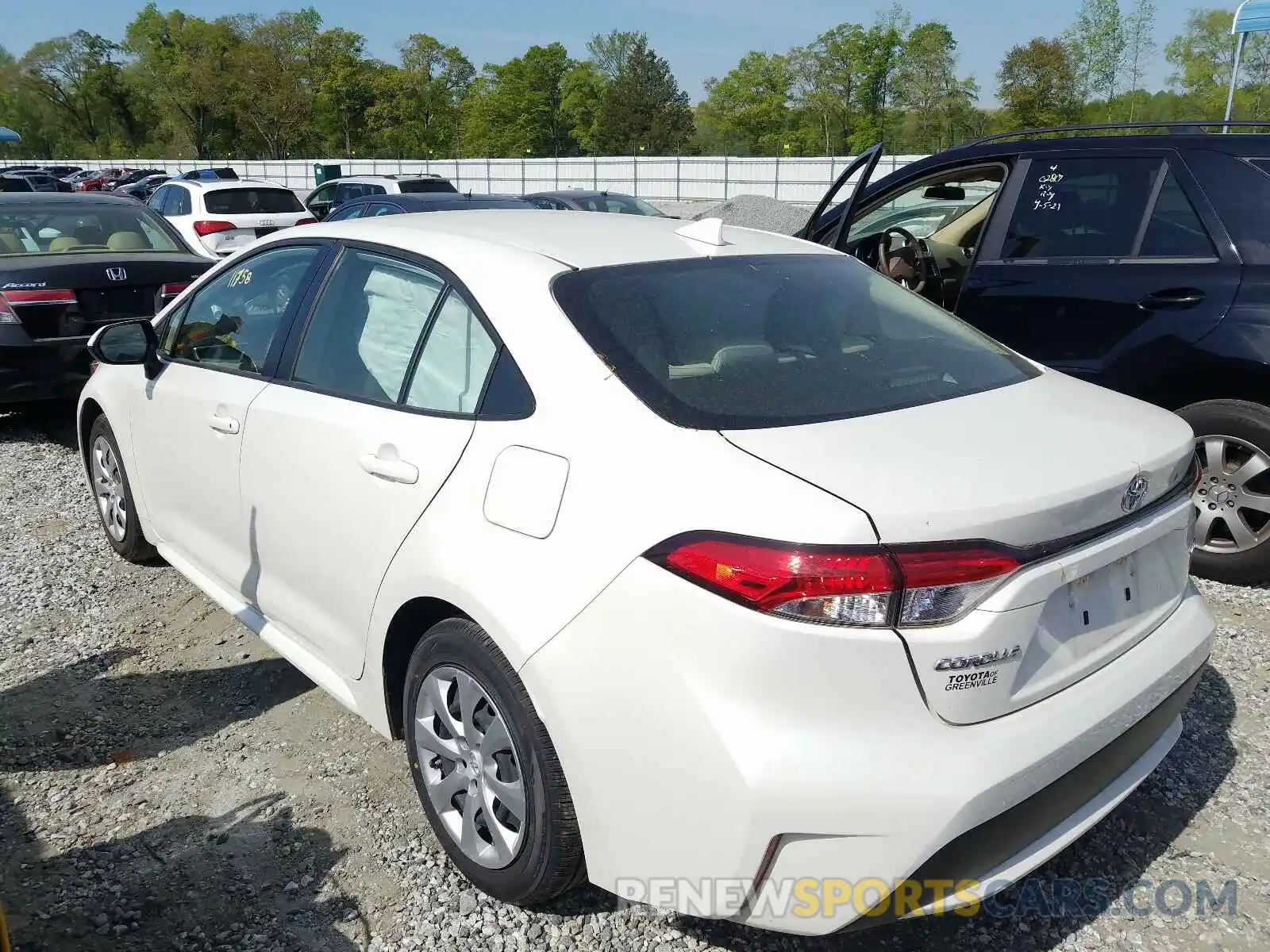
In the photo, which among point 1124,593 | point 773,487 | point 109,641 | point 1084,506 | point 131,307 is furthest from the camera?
point 131,307

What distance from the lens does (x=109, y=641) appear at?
13.5ft

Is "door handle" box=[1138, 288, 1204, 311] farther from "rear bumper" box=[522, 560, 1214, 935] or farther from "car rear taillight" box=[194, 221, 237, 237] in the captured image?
"car rear taillight" box=[194, 221, 237, 237]

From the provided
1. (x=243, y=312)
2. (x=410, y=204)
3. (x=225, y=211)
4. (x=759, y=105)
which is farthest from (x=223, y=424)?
(x=759, y=105)

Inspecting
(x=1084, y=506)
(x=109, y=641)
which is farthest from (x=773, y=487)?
(x=109, y=641)

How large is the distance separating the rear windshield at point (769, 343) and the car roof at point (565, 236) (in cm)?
8

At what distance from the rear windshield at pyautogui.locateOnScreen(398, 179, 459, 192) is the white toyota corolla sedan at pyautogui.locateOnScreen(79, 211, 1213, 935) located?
18053 mm

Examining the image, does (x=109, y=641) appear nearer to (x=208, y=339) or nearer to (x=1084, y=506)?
(x=208, y=339)

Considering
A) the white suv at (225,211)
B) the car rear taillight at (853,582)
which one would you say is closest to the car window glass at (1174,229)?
the car rear taillight at (853,582)

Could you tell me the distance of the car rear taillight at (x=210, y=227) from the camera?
14.8m

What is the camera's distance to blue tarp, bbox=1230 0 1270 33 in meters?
15.1

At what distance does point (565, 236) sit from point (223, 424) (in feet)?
4.51

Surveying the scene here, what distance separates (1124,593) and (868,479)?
2.43 ft

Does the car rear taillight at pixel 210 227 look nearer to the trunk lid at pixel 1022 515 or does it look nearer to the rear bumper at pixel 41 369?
the rear bumper at pixel 41 369

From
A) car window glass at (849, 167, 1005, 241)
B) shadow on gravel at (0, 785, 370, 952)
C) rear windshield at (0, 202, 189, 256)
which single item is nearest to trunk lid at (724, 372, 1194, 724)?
shadow on gravel at (0, 785, 370, 952)
